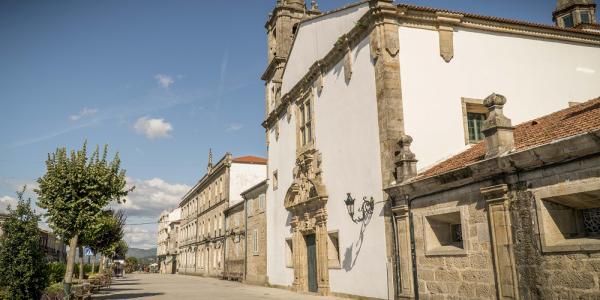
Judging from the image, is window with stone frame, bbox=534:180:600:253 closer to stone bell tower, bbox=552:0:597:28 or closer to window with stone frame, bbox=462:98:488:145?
window with stone frame, bbox=462:98:488:145

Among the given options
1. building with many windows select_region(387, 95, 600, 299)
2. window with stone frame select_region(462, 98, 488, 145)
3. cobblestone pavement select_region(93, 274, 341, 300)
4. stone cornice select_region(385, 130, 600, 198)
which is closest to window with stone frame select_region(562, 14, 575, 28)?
window with stone frame select_region(462, 98, 488, 145)

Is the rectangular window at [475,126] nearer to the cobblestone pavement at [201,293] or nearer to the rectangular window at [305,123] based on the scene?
the rectangular window at [305,123]

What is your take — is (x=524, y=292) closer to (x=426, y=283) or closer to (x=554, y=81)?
(x=426, y=283)

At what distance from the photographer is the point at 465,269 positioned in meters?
10.0

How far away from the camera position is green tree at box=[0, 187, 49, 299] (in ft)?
39.5

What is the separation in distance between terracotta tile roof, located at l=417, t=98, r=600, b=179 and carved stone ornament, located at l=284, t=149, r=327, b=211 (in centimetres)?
640

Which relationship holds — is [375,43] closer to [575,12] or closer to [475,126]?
[475,126]

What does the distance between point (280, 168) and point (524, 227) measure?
1587 cm

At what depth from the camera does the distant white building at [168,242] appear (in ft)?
234

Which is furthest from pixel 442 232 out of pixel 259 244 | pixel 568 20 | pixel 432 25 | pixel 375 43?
pixel 568 20

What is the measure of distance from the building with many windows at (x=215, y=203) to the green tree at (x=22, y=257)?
23.2 metres

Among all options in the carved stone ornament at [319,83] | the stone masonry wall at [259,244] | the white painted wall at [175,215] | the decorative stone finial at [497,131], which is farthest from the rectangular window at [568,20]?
the white painted wall at [175,215]

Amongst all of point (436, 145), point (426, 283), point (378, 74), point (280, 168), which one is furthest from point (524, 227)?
point (280, 168)

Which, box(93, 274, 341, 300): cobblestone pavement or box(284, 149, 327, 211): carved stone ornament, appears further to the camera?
box(93, 274, 341, 300): cobblestone pavement
